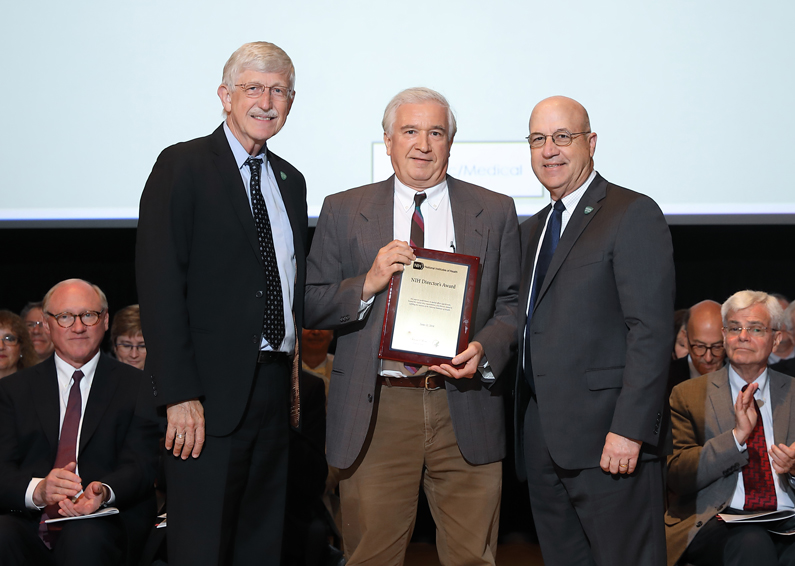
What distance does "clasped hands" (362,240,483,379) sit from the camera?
86.9 inches

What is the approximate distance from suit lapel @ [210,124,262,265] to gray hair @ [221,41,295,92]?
20cm

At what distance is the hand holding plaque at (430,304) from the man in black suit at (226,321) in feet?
1.02

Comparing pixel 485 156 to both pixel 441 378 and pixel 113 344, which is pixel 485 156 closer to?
pixel 441 378

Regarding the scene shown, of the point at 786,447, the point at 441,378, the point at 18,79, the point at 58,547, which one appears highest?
the point at 18,79

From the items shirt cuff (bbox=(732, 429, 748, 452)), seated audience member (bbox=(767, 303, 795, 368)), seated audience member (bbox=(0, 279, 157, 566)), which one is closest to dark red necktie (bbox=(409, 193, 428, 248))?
seated audience member (bbox=(0, 279, 157, 566))

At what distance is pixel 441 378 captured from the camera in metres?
2.36

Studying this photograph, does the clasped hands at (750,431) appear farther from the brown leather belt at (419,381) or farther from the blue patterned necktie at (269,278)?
the blue patterned necktie at (269,278)

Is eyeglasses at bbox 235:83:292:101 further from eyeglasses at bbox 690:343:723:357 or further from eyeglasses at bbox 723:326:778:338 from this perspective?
eyeglasses at bbox 690:343:723:357

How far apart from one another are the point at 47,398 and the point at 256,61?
174 centimetres

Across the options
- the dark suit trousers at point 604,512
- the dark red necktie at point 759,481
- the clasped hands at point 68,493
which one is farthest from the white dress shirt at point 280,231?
the dark red necktie at point 759,481

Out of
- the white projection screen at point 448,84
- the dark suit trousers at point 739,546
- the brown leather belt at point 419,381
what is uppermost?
the white projection screen at point 448,84

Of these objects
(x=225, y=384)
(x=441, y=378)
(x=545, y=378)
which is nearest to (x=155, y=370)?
(x=225, y=384)

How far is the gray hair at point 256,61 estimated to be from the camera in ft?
7.30

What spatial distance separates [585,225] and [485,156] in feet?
6.48
